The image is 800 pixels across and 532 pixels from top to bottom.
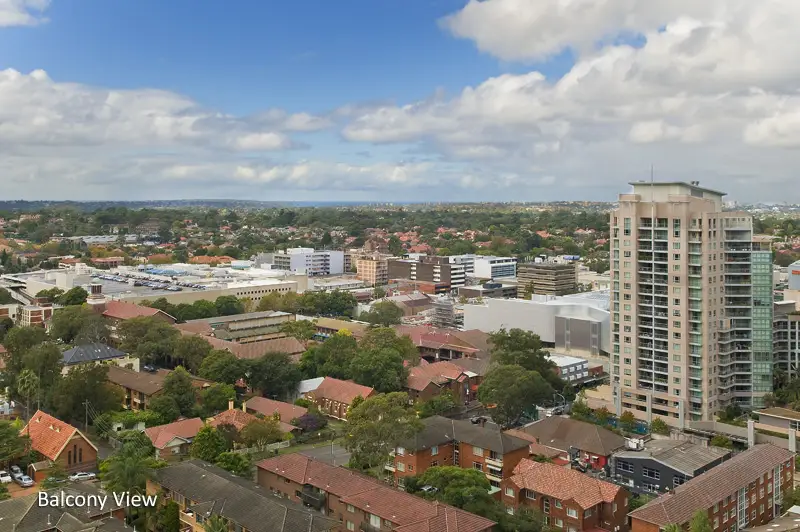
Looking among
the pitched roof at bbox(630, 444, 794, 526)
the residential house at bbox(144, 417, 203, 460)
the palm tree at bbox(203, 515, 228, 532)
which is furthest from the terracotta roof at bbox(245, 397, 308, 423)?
the pitched roof at bbox(630, 444, 794, 526)

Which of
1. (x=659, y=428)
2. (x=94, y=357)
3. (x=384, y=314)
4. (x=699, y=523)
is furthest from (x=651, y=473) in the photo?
(x=384, y=314)

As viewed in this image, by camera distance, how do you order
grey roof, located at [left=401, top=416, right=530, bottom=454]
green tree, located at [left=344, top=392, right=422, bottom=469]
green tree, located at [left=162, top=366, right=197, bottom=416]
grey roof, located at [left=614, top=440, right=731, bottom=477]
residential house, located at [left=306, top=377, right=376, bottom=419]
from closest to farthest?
green tree, located at [left=344, top=392, right=422, bottom=469] < grey roof, located at [left=614, top=440, right=731, bottom=477] < grey roof, located at [left=401, top=416, right=530, bottom=454] < green tree, located at [left=162, top=366, right=197, bottom=416] < residential house, located at [left=306, top=377, right=376, bottom=419]

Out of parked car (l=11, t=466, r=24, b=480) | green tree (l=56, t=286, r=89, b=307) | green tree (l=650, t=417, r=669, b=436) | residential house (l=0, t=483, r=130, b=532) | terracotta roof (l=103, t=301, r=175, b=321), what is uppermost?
green tree (l=56, t=286, r=89, b=307)

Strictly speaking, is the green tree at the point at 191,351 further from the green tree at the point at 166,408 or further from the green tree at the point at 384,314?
the green tree at the point at 384,314

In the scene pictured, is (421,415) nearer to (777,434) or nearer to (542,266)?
(777,434)

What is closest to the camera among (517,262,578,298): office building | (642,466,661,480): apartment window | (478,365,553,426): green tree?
(642,466,661,480): apartment window

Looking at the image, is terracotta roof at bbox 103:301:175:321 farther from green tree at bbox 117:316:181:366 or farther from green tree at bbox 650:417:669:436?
green tree at bbox 650:417:669:436

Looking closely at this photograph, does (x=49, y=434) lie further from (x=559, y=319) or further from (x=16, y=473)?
(x=559, y=319)

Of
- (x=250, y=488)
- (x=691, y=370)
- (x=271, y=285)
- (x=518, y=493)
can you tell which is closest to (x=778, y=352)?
(x=691, y=370)
